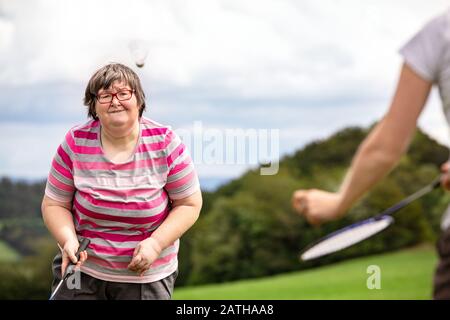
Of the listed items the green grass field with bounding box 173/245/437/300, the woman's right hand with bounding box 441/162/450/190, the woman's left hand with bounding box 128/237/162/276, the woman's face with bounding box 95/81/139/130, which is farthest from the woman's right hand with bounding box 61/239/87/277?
the green grass field with bounding box 173/245/437/300

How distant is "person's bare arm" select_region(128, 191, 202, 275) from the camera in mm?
2678

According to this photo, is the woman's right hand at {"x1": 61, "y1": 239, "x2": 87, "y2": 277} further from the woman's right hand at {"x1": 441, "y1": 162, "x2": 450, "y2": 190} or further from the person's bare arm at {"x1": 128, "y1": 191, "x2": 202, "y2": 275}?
the woman's right hand at {"x1": 441, "y1": 162, "x2": 450, "y2": 190}

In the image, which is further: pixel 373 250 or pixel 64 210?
pixel 373 250

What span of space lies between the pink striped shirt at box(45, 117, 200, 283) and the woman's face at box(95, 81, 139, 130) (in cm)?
7

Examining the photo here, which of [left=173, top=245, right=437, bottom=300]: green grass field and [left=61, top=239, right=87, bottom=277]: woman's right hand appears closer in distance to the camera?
[left=61, top=239, right=87, bottom=277]: woman's right hand

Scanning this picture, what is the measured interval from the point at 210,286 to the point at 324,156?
488cm

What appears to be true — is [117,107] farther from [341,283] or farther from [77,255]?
[341,283]

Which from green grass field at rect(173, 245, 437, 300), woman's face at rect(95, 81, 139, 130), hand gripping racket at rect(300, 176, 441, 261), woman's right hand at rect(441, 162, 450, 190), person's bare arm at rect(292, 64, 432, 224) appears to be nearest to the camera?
person's bare arm at rect(292, 64, 432, 224)

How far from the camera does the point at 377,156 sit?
1964 millimetres

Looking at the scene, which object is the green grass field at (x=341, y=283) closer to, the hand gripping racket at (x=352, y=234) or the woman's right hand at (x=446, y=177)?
the hand gripping racket at (x=352, y=234)

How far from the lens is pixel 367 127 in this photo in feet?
69.2

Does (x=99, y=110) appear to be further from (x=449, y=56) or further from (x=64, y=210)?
(x=449, y=56)
